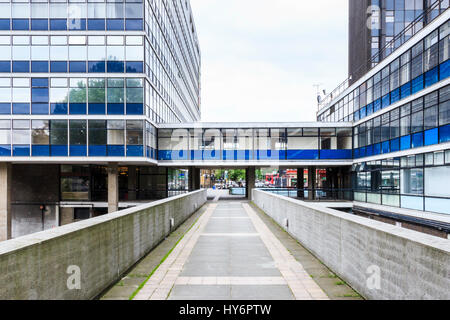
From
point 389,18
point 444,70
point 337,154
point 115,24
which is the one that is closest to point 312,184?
point 337,154

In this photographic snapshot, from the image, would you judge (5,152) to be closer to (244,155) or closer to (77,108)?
(77,108)

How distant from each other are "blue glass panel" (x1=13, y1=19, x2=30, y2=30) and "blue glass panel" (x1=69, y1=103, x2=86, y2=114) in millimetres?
6648

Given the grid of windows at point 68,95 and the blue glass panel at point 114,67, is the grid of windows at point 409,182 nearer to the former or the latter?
the grid of windows at point 68,95

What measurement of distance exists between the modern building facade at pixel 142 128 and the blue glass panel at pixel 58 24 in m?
0.08

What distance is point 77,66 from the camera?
2331 cm

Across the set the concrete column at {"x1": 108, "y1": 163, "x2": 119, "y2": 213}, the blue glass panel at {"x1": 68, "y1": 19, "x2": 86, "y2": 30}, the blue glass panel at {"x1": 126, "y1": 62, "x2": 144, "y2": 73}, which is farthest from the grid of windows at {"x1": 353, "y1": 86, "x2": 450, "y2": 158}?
the blue glass panel at {"x1": 68, "y1": 19, "x2": 86, "y2": 30}

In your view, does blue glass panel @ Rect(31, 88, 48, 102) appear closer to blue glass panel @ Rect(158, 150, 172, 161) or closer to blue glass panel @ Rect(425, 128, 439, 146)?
blue glass panel @ Rect(158, 150, 172, 161)

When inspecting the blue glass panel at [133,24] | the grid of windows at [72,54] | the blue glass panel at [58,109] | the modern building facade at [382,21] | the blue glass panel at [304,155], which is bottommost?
the blue glass panel at [304,155]

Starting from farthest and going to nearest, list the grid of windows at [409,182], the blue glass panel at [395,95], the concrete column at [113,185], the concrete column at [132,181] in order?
1. the concrete column at [132,181]
2. the concrete column at [113,185]
3. the blue glass panel at [395,95]
4. the grid of windows at [409,182]

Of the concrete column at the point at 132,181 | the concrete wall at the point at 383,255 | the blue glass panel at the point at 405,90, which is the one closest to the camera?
the concrete wall at the point at 383,255

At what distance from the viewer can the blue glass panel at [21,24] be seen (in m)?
23.3

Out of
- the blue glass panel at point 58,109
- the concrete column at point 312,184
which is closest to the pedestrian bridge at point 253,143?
the concrete column at point 312,184
